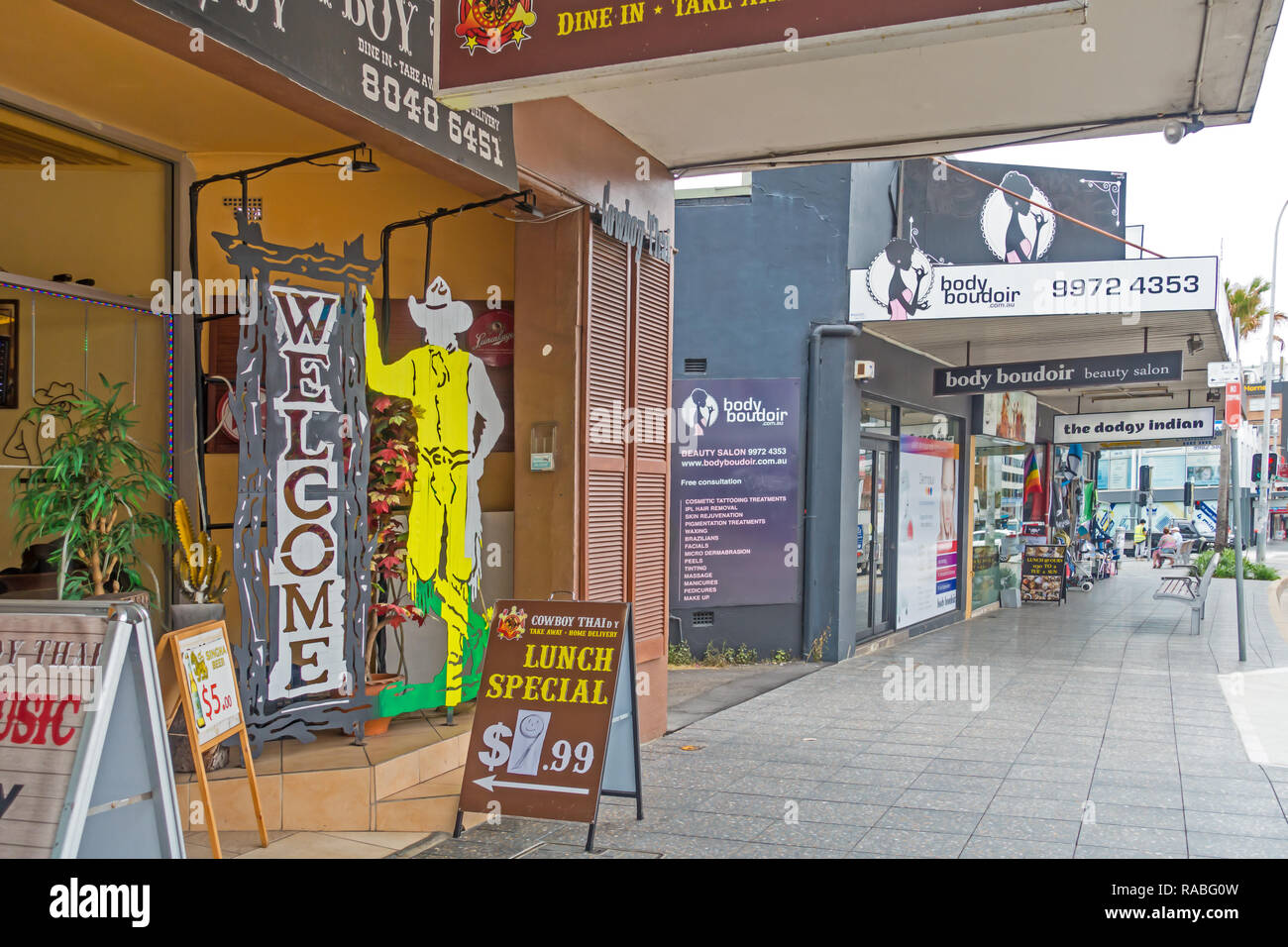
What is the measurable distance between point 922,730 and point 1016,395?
11.2 meters

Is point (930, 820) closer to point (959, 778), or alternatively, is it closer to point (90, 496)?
point (959, 778)

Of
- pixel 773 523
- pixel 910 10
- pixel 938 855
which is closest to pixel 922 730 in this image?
pixel 938 855

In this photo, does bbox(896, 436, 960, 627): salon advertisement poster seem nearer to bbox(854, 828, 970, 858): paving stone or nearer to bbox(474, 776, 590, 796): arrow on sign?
bbox(854, 828, 970, 858): paving stone

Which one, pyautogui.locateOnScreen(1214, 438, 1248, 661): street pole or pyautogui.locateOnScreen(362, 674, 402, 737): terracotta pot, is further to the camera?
pyautogui.locateOnScreen(1214, 438, 1248, 661): street pole

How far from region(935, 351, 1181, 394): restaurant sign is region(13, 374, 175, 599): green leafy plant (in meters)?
9.61

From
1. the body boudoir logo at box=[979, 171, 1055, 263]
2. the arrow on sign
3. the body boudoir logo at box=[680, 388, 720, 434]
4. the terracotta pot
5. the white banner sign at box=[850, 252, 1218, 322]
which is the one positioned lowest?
the arrow on sign

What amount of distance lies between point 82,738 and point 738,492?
849 cm

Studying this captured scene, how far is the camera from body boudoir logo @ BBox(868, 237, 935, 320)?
10984mm

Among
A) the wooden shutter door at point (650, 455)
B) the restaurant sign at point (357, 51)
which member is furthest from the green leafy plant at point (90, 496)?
the wooden shutter door at point (650, 455)

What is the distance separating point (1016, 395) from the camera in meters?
17.7

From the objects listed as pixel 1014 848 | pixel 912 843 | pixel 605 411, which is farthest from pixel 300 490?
pixel 1014 848

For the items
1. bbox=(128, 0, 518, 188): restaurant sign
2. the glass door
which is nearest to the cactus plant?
bbox=(128, 0, 518, 188): restaurant sign

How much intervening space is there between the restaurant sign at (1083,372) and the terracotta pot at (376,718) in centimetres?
845

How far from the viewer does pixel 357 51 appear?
4.24 metres
